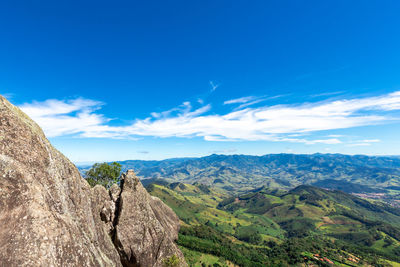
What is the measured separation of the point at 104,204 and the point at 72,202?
57.2 ft

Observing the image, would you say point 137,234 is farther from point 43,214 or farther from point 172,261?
point 43,214

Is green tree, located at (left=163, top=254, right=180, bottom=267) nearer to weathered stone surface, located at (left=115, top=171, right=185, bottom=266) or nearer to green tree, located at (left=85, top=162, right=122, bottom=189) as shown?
weathered stone surface, located at (left=115, top=171, right=185, bottom=266)

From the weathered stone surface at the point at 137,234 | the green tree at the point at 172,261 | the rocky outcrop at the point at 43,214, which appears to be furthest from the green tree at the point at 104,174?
the green tree at the point at 172,261

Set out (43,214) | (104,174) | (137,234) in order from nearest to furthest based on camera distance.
Answer: (43,214), (137,234), (104,174)

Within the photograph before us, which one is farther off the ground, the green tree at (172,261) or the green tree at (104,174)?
the green tree at (104,174)

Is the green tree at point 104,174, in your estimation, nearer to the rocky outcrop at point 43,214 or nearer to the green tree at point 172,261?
the rocky outcrop at point 43,214

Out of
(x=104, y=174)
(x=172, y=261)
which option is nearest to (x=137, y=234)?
(x=172, y=261)

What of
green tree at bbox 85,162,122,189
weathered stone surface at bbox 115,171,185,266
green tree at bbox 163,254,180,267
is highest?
green tree at bbox 85,162,122,189

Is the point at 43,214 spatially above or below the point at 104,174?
above

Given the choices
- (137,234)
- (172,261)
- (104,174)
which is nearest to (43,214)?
(137,234)

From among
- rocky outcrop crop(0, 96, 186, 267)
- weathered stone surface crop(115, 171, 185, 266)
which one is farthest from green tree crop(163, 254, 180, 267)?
rocky outcrop crop(0, 96, 186, 267)

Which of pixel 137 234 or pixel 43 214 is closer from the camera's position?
pixel 43 214

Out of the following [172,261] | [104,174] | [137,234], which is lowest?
[172,261]

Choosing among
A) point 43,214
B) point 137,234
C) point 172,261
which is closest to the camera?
point 43,214
